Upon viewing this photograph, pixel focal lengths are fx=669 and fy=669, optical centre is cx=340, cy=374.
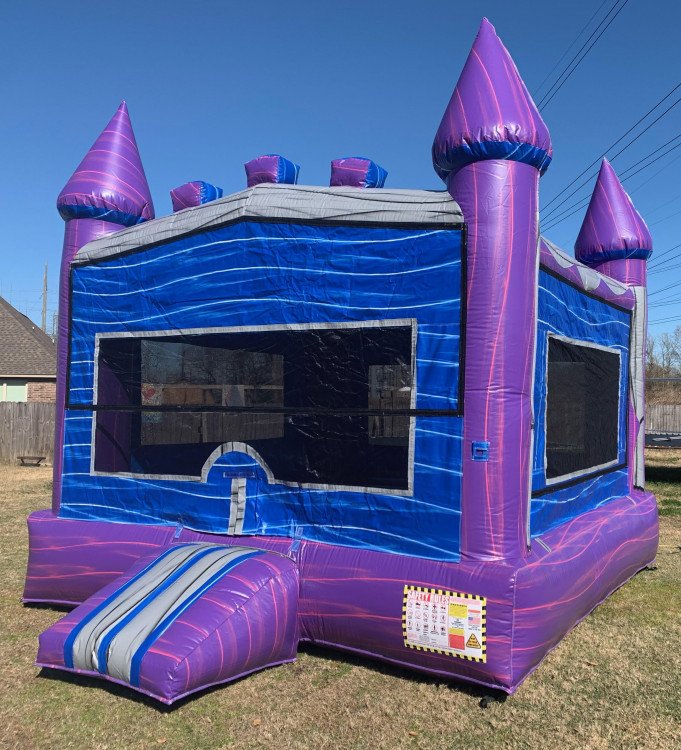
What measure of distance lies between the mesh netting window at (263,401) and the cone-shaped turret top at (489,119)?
1.03m

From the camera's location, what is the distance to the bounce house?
345cm

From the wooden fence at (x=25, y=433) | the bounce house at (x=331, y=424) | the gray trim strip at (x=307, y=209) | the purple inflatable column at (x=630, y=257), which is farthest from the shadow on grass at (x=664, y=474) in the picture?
the wooden fence at (x=25, y=433)

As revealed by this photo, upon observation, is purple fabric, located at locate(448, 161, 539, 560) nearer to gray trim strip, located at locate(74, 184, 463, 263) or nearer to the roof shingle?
gray trim strip, located at locate(74, 184, 463, 263)

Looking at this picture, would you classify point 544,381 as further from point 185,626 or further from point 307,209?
point 185,626

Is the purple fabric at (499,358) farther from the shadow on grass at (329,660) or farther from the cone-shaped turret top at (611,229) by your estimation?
the cone-shaped turret top at (611,229)

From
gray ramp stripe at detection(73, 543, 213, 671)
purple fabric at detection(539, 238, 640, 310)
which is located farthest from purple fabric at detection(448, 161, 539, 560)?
gray ramp stripe at detection(73, 543, 213, 671)

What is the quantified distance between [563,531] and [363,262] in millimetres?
2114

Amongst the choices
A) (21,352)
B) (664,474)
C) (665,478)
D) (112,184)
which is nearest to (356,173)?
(112,184)

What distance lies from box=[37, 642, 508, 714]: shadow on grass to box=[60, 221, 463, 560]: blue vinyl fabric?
0.65 metres

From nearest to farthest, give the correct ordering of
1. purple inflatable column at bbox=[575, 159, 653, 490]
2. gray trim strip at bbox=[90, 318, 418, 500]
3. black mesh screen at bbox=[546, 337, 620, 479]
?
gray trim strip at bbox=[90, 318, 418, 500], black mesh screen at bbox=[546, 337, 620, 479], purple inflatable column at bbox=[575, 159, 653, 490]

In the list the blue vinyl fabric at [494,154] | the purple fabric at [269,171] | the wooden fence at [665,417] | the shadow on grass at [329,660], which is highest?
the purple fabric at [269,171]

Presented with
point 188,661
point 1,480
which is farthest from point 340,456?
point 1,480

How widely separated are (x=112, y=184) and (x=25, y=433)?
1190 centimetres

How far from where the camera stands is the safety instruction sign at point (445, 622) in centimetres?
330
